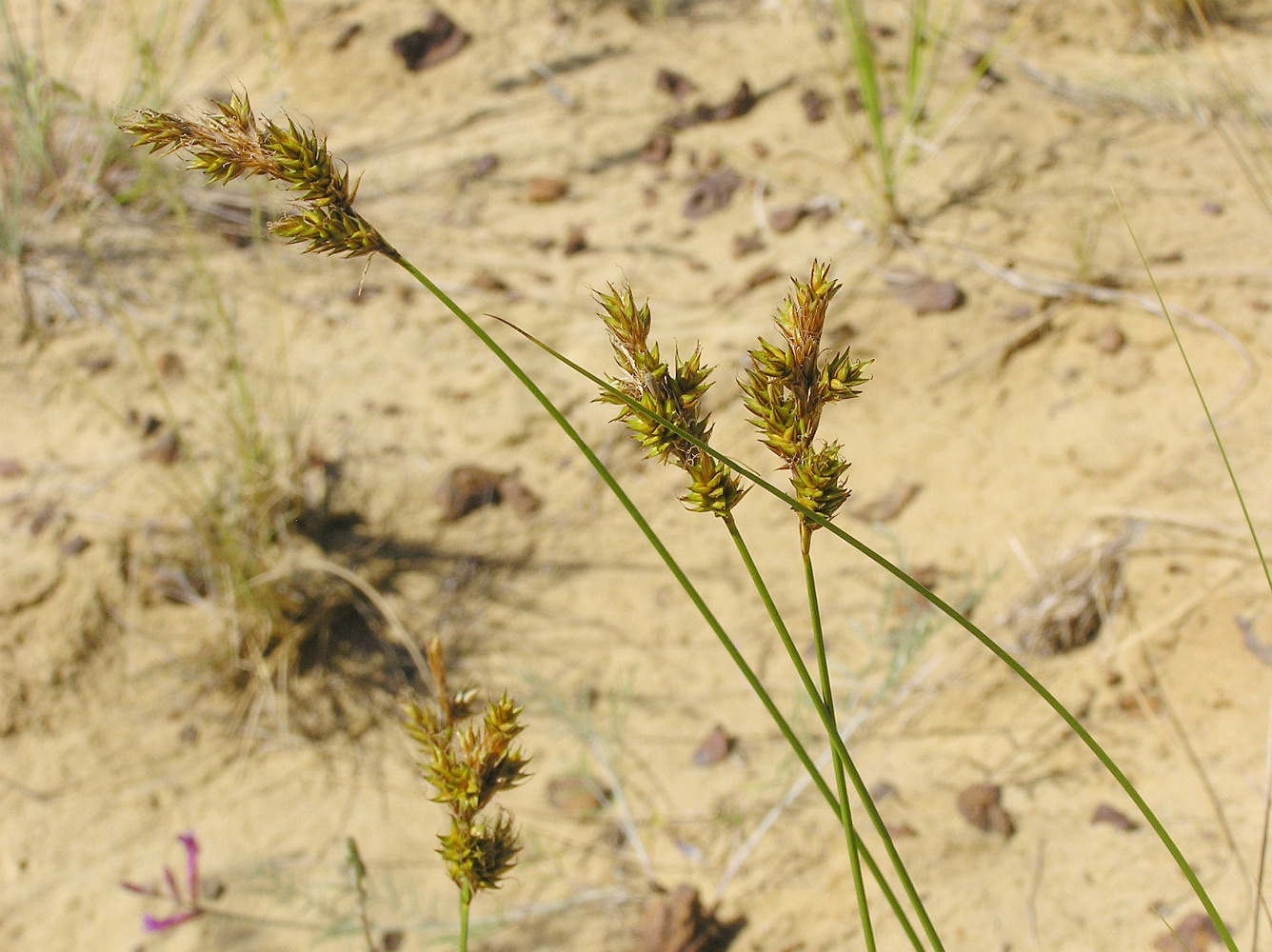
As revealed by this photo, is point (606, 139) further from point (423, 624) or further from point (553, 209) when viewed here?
point (423, 624)

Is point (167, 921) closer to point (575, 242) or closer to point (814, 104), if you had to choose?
point (575, 242)

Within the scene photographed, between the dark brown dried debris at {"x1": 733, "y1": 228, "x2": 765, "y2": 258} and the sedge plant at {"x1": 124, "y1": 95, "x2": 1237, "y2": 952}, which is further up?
the dark brown dried debris at {"x1": 733, "y1": 228, "x2": 765, "y2": 258}

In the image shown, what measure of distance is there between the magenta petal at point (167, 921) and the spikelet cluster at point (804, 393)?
1667 millimetres

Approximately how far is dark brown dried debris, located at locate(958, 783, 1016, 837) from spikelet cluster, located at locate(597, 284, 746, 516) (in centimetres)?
120

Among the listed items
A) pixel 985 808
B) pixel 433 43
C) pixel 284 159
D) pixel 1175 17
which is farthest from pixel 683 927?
pixel 1175 17

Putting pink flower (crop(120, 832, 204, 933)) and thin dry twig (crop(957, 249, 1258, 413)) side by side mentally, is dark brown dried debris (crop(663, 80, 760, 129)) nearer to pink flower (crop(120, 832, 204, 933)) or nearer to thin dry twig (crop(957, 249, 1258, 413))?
thin dry twig (crop(957, 249, 1258, 413))

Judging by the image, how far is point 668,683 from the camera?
204cm

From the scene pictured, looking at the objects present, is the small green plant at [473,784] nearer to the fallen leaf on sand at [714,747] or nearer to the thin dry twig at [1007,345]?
the fallen leaf on sand at [714,747]

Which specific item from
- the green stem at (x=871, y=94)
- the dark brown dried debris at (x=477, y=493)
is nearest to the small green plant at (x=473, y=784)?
the dark brown dried debris at (x=477, y=493)

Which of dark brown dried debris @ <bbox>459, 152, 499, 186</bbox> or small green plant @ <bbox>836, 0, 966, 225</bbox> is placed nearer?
small green plant @ <bbox>836, 0, 966, 225</bbox>

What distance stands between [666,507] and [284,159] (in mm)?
1693

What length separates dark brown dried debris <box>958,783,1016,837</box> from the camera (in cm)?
163

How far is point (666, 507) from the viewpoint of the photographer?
7.43ft

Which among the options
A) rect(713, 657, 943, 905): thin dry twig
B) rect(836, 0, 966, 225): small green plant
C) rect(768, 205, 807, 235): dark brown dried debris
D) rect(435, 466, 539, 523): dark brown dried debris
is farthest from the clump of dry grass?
rect(435, 466, 539, 523): dark brown dried debris
